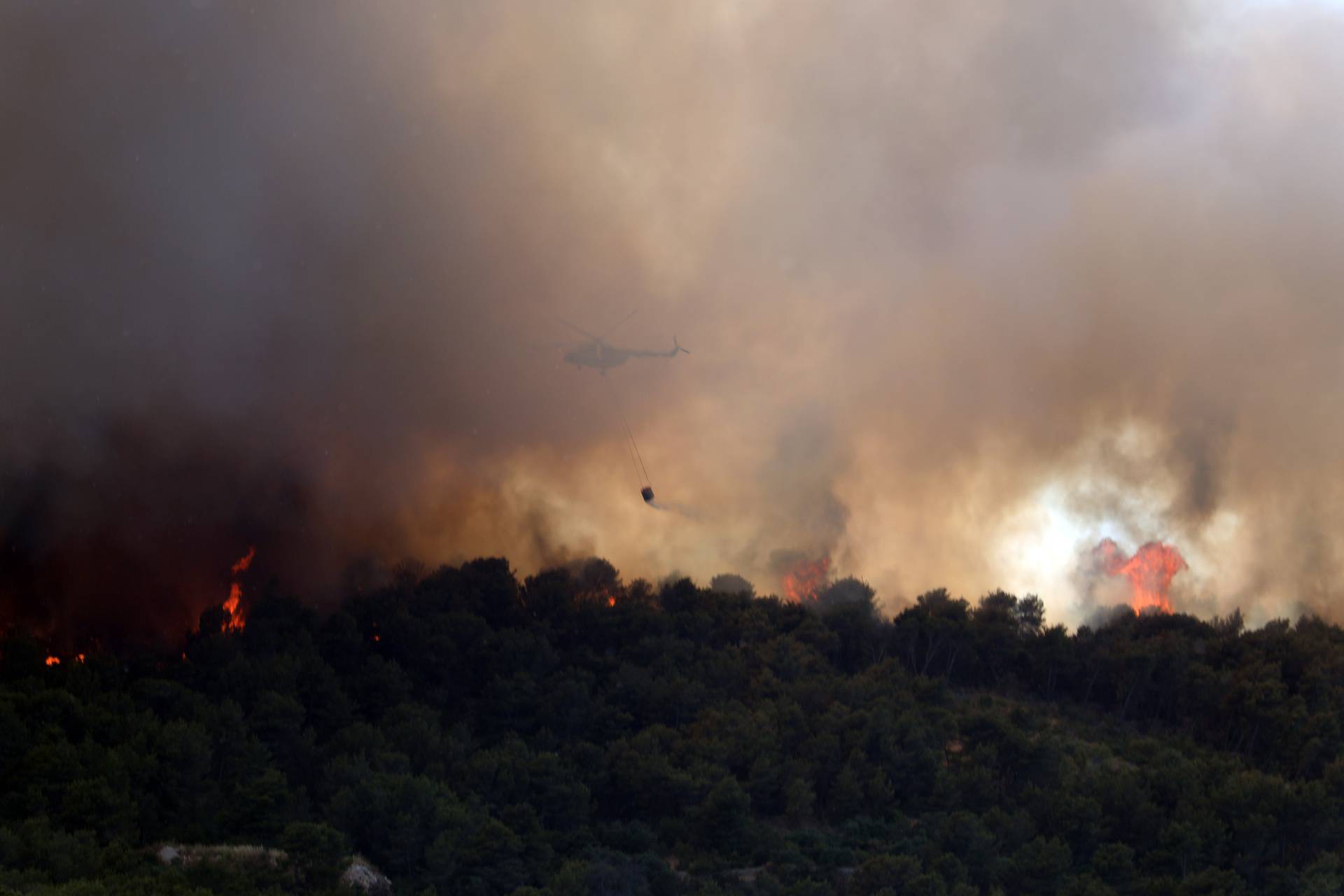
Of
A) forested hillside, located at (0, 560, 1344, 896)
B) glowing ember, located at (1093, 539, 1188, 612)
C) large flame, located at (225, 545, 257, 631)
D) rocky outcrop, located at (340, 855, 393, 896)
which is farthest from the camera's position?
glowing ember, located at (1093, 539, 1188, 612)

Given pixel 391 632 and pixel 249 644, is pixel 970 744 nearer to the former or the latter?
pixel 391 632

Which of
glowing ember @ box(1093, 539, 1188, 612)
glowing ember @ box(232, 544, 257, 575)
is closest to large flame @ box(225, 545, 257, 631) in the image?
glowing ember @ box(232, 544, 257, 575)

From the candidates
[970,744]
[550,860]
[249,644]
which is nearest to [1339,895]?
[970,744]

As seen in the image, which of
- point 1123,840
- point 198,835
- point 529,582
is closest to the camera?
point 198,835

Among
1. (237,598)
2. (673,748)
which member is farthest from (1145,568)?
(237,598)

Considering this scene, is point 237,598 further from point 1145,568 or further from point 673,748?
point 1145,568

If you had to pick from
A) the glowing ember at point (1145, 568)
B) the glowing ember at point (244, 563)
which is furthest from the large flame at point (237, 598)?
the glowing ember at point (1145, 568)

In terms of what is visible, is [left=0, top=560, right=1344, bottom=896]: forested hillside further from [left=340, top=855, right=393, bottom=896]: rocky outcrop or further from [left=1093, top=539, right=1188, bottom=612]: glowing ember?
[left=1093, top=539, right=1188, bottom=612]: glowing ember
